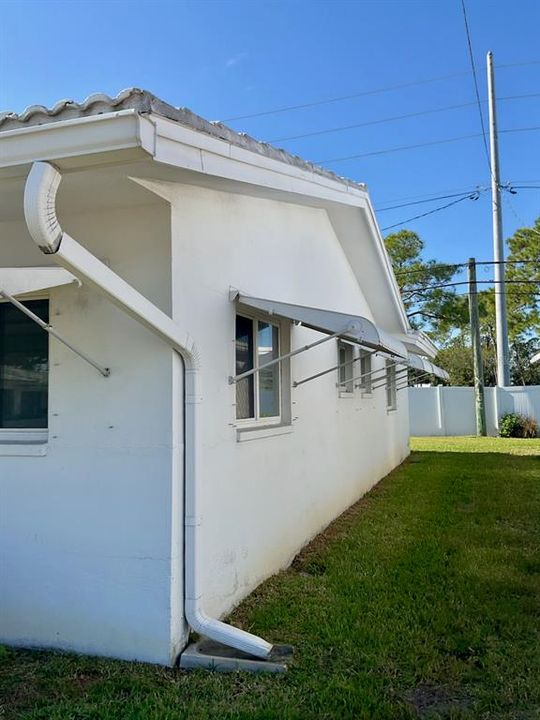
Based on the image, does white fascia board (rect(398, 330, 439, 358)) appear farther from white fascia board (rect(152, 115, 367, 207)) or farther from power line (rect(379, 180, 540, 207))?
power line (rect(379, 180, 540, 207))

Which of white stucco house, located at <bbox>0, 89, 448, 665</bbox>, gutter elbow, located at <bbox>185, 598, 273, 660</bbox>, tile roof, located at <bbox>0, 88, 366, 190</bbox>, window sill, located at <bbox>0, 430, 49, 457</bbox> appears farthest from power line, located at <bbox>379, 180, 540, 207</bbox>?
gutter elbow, located at <bbox>185, 598, 273, 660</bbox>

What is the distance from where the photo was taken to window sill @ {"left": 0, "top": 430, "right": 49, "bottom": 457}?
13.0ft

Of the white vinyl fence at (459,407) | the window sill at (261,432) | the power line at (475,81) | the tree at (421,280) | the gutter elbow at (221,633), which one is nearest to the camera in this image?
the gutter elbow at (221,633)

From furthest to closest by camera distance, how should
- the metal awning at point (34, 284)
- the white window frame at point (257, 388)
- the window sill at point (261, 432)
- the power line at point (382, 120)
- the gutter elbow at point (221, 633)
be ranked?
1. the power line at point (382, 120)
2. the white window frame at point (257, 388)
3. the window sill at point (261, 432)
4. the gutter elbow at point (221, 633)
5. the metal awning at point (34, 284)

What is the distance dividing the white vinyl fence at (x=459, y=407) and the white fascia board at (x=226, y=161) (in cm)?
1851

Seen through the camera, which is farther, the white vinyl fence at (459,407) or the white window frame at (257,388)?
the white vinyl fence at (459,407)

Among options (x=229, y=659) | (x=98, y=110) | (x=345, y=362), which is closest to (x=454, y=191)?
(x=345, y=362)

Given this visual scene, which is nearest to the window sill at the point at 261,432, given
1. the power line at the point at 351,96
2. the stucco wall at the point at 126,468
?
the stucco wall at the point at 126,468

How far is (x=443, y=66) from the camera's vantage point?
19938 mm

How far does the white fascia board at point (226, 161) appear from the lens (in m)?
3.12

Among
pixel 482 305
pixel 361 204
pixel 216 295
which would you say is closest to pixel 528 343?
pixel 482 305

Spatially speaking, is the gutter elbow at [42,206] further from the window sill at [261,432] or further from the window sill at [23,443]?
the window sill at [261,432]

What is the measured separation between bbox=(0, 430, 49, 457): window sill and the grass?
4.36 feet

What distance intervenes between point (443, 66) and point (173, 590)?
70.3 feet
